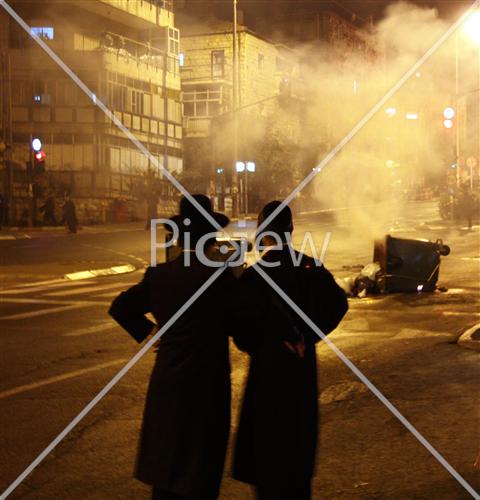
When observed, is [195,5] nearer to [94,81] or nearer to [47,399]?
[94,81]

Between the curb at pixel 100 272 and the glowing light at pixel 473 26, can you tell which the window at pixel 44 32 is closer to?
the curb at pixel 100 272

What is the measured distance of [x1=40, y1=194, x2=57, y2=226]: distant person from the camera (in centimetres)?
4019

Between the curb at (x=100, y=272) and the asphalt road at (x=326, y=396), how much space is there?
3079 mm

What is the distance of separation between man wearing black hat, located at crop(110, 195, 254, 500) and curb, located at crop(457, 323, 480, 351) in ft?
21.9

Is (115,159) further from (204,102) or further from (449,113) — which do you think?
(449,113)

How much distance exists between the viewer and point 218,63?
59969 millimetres

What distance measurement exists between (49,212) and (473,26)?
914 inches

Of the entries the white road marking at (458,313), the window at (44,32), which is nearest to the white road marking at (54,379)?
the white road marking at (458,313)

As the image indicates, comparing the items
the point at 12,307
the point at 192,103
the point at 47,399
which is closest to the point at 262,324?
the point at 47,399

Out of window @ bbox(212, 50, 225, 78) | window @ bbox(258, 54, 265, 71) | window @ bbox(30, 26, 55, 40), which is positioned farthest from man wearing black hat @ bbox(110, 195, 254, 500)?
window @ bbox(258, 54, 265, 71)

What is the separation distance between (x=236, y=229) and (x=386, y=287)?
645cm

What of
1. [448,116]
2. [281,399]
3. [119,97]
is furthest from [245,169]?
[281,399]

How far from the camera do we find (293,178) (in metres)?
40.8

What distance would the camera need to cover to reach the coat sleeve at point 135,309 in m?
4.29
